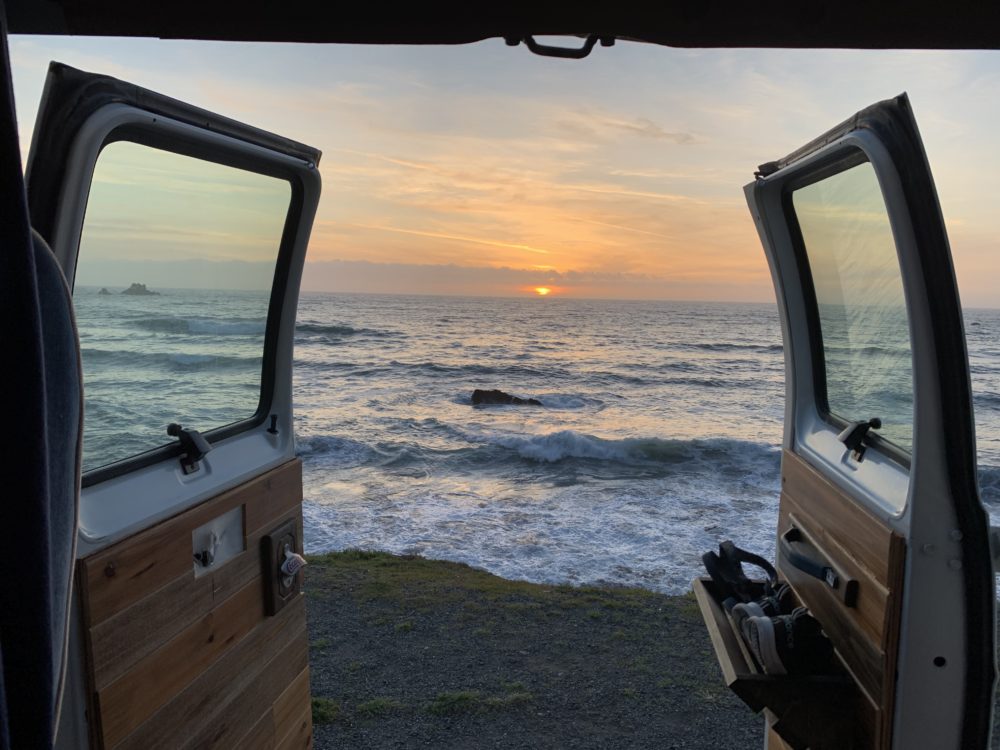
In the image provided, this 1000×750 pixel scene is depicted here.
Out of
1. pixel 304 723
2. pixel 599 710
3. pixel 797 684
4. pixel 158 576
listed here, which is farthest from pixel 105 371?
pixel 599 710

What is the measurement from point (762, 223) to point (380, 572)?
5.59m

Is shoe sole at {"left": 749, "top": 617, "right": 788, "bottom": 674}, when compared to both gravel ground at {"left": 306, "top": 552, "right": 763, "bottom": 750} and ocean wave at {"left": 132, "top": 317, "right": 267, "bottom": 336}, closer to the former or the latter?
ocean wave at {"left": 132, "top": 317, "right": 267, "bottom": 336}

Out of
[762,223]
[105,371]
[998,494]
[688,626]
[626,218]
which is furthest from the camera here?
[626,218]

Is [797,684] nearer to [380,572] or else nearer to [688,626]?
[688,626]

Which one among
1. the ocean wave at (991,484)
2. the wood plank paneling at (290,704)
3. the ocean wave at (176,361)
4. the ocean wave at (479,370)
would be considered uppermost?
the ocean wave at (176,361)

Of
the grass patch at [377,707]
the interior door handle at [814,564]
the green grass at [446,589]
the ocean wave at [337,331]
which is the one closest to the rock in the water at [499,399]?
the green grass at [446,589]

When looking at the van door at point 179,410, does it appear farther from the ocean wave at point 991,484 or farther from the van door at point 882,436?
the ocean wave at point 991,484

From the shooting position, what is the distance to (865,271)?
2.29m

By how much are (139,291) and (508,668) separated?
3.71 meters

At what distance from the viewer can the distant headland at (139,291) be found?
2.29 m

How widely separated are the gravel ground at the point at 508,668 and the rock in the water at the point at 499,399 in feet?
→ 48.9

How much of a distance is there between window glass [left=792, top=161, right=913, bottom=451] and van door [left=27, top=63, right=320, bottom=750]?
5.91 ft

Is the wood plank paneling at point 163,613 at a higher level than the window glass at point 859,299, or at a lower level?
lower

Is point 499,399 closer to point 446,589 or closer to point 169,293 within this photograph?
point 446,589
